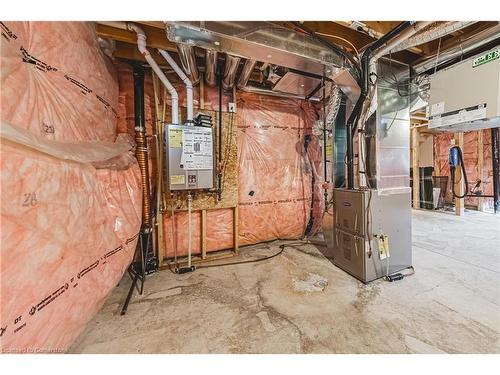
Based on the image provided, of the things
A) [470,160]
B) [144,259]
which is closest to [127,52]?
[144,259]

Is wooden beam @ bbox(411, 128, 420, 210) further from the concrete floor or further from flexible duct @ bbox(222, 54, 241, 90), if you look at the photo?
flexible duct @ bbox(222, 54, 241, 90)

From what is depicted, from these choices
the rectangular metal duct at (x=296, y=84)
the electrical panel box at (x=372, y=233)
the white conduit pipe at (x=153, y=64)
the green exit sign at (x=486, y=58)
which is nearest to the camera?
the green exit sign at (x=486, y=58)

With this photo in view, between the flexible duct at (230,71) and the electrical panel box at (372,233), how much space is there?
1.71 metres

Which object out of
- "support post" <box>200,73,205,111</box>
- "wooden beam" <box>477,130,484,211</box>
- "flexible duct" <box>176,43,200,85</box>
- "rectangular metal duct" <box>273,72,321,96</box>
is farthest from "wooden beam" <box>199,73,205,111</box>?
"wooden beam" <box>477,130,484,211</box>

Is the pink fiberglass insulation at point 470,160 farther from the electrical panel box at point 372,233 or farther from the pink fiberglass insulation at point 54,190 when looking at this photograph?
the pink fiberglass insulation at point 54,190

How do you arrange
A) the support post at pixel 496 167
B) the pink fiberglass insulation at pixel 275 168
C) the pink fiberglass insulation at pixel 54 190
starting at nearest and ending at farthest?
the pink fiberglass insulation at pixel 54 190 < the pink fiberglass insulation at pixel 275 168 < the support post at pixel 496 167

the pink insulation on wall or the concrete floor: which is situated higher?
the pink insulation on wall

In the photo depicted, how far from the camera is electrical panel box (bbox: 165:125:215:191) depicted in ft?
7.03

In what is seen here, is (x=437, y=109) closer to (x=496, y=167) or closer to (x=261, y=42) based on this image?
(x=261, y=42)

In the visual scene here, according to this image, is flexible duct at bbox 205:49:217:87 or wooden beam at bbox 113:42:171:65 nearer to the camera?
flexible duct at bbox 205:49:217:87

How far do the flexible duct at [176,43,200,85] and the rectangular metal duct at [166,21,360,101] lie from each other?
228 millimetres

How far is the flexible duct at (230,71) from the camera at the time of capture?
195 cm

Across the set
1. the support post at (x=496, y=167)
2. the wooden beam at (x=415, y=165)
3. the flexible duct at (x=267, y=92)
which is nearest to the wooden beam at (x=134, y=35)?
the flexible duct at (x=267, y=92)
